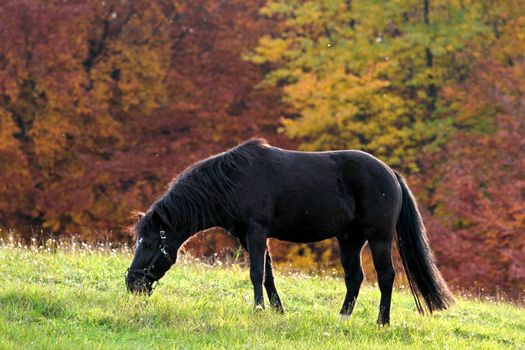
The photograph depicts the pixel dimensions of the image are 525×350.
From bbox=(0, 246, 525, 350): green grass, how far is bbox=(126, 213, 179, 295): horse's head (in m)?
0.23

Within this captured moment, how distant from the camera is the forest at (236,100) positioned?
21391 millimetres

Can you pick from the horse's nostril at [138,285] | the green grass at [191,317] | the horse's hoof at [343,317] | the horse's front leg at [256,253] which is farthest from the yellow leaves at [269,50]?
the horse's nostril at [138,285]

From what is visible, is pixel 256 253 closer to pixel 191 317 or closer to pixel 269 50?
pixel 191 317

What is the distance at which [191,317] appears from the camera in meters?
8.01

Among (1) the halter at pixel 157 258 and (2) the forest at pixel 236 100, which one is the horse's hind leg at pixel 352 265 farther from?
(2) the forest at pixel 236 100

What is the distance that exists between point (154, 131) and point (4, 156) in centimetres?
417

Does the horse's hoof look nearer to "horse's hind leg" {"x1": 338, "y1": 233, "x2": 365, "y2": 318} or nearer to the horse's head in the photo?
"horse's hind leg" {"x1": 338, "y1": 233, "x2": 365, "y2": 318}

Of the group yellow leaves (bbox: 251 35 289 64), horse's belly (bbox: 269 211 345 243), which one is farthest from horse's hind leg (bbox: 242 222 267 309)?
yellow leaves (bbox: 251 35 289 64)

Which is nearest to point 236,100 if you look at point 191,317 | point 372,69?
point 372,69

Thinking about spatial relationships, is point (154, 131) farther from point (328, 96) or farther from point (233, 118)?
point (328, 96)

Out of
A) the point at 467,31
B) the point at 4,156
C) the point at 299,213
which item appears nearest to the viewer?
the point at 299,213

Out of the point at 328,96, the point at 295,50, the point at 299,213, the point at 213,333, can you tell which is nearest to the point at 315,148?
the point at 328,96

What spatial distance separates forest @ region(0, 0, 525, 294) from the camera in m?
21.4

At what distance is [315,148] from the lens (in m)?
22.3
